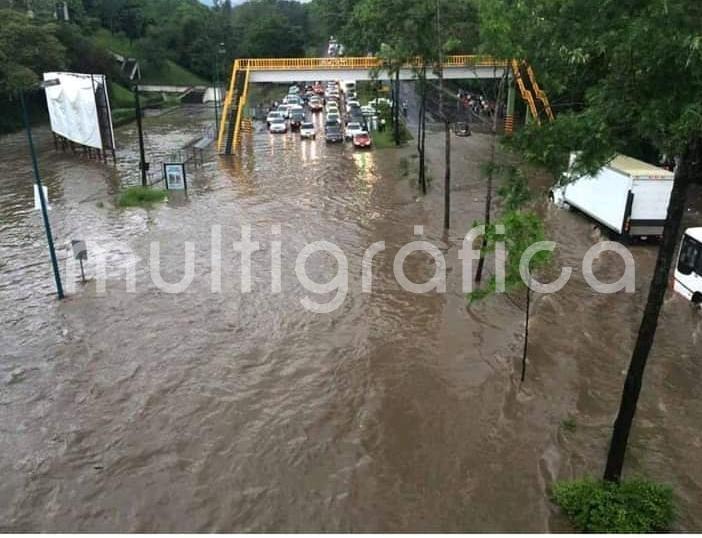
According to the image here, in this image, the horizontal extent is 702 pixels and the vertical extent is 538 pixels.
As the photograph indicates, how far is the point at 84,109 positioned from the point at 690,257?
3201cm

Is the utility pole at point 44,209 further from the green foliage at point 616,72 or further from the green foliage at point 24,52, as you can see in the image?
the green foliage at point 24,52

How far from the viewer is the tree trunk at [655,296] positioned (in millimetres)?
7008

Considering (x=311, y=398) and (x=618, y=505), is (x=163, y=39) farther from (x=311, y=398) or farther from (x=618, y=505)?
(x=618, y=505)

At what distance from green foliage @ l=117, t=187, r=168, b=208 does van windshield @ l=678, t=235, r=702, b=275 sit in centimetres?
2068

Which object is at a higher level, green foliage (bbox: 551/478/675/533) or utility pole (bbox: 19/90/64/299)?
utility pole (bbox: 19/90/64/299)

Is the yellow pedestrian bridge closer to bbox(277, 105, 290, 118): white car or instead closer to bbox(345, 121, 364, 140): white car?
bbox(345, 121, 364, 140): white car


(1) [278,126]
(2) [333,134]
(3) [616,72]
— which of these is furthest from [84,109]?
(3) [616,72]

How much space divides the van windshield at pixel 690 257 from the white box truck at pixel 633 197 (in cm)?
370

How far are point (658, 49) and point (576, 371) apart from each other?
775 cm

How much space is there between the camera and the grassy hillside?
3438 inches

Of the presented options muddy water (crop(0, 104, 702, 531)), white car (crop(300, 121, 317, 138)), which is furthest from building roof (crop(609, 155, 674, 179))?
white car (crop(300, 121, 317, 138))

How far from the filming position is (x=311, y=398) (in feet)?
38.2

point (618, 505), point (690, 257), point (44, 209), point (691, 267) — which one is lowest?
point (618, 505)

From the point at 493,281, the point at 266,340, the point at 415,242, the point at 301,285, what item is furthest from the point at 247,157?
the point at 493,281
